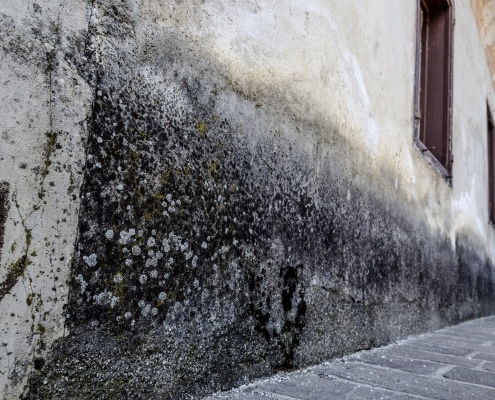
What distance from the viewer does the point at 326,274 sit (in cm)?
174

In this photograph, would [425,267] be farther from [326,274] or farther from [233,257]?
[233,257]

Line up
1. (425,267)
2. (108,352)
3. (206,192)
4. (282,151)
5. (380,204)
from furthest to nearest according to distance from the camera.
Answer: (425,267) < (380,204) < (282,151) < (206,192) < (108,352)

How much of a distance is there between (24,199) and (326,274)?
119cm

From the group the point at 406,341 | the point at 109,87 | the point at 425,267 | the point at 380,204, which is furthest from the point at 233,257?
the point at 425,267

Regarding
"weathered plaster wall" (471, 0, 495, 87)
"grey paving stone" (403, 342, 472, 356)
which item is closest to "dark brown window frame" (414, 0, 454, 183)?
"weathered plaster wall" (471, 0, 495, 87)

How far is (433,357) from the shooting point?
6.57 ft

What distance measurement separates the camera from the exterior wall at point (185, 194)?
33.4 inches

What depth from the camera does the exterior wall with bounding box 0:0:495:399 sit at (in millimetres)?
850

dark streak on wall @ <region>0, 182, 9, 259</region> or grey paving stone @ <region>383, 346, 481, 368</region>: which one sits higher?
dark streak on wall @ <region>0, 182, 9, 259</region>

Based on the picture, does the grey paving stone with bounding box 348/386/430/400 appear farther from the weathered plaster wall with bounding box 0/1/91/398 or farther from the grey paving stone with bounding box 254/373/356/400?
the weathered plaster wall with bounding box 0/1/91/398

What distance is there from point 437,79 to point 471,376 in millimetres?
3002

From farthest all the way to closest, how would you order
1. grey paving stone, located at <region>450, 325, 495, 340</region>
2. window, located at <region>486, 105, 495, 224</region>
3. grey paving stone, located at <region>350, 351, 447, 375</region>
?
1. window, located at <region>486, 105, 495, 224</region>
2. grey paving stone, located at <region>450, 325, 495, 340</region>
3. grey paving stone, located at <region>350, 351, 447, 375</region>

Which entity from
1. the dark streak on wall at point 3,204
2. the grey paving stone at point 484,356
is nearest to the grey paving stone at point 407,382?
the grey paving stone at point 484,356

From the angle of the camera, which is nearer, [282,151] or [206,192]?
[206,192]
